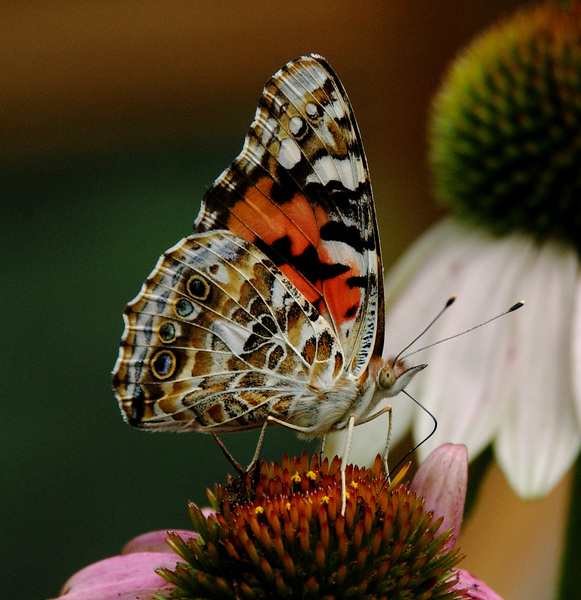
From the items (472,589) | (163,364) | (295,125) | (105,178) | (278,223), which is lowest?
(472,589)

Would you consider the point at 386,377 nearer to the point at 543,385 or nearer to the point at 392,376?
the point at 392,376

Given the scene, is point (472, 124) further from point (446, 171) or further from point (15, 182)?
point (15, 182)

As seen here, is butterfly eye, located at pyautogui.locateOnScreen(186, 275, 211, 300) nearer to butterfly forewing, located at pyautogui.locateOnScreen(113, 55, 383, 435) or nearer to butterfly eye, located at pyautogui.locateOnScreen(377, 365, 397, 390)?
butterfly forewing, located at pyautogui.locateOnScreen(113, 55, 383, 435)

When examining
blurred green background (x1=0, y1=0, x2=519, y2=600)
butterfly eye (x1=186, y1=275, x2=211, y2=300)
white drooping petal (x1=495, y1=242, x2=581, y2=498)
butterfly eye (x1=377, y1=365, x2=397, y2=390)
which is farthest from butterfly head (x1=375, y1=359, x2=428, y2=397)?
blurred green background (x1=0, y1=0, x2=519, y2=600)

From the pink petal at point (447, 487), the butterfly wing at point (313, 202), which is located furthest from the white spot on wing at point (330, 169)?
the pink petal at point (447, 487)

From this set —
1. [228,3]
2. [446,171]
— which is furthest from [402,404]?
[228,3]

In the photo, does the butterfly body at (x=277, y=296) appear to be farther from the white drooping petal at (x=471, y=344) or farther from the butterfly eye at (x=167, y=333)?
the white drooping petal at (x=471, y=344)

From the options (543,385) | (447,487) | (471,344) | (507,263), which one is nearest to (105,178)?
(507,263)
